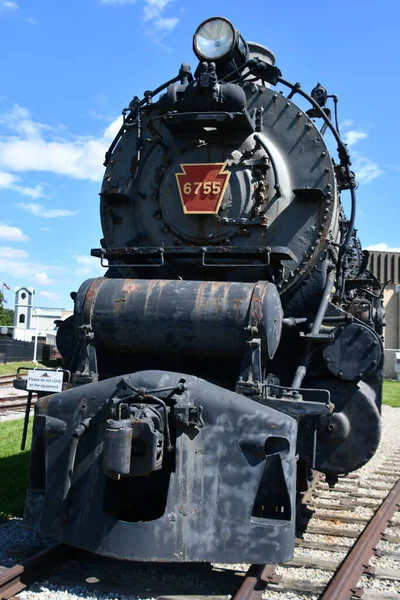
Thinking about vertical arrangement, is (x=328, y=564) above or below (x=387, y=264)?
below

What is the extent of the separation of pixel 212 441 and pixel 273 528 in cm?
63

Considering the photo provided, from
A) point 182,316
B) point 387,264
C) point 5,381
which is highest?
point 387,264

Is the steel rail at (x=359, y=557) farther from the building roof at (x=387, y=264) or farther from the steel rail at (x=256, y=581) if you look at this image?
the building roof at (x=387, y=264)

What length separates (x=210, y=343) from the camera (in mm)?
4547

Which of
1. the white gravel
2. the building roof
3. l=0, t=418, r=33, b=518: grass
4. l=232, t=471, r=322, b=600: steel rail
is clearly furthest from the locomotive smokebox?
the building roof

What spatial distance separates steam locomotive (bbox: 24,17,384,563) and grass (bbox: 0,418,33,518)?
5.10 ft

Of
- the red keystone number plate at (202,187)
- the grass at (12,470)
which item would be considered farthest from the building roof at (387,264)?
the red keystone number plate at (202,187)

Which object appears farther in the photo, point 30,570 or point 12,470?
point 12,470

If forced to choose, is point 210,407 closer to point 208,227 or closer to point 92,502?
point 92,502

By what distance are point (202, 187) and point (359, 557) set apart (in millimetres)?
3149

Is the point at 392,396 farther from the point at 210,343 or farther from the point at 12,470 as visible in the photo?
the point at 210,343

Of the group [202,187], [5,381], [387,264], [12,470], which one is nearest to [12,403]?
[5,381]

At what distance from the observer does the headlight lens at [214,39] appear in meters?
5.68

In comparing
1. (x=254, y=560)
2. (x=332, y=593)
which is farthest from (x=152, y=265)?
(x=332, y=593)
